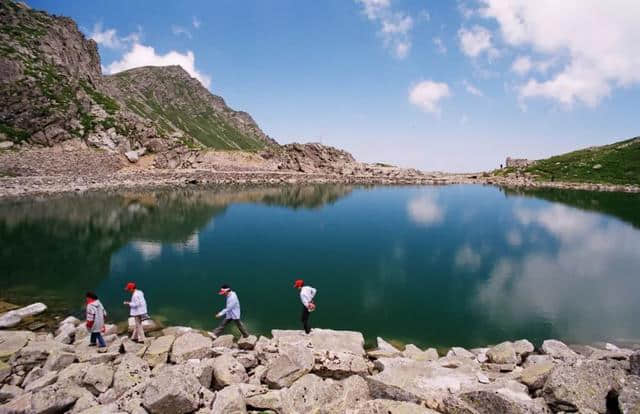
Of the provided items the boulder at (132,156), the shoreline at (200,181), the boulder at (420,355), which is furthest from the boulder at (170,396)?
the boulder at (132,156)

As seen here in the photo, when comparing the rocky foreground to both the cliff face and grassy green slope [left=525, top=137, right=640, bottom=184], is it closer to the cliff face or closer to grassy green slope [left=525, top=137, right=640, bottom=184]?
the cliff face

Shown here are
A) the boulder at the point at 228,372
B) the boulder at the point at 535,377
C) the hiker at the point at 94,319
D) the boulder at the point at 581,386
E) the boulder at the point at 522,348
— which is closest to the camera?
the boulder at the point at 581,386

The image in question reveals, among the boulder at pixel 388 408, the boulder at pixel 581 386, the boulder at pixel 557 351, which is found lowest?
the boulder at pixel 557 351

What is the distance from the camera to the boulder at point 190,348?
1273cm

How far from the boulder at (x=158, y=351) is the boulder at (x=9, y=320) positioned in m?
8.80

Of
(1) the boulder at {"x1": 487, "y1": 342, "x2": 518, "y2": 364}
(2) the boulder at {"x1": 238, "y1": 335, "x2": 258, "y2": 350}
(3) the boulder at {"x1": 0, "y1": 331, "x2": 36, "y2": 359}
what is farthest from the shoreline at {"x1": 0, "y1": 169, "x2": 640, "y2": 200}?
(1) the boulder at {"x1": 487, "y1": 342, "x2": 518, "y2": 364}

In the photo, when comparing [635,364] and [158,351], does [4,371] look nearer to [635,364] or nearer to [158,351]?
[158,351]

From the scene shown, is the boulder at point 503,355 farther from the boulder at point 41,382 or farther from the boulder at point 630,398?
the boulder at point 41,382

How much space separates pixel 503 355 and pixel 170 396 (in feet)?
41.2

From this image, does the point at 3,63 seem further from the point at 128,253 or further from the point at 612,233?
the point at 612,233

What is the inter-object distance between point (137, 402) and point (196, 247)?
27.2m

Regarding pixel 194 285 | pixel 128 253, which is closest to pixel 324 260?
pixel 194 285

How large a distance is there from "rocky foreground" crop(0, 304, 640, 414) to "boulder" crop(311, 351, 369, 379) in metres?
0.03

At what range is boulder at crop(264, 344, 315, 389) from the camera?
10.6 meters
